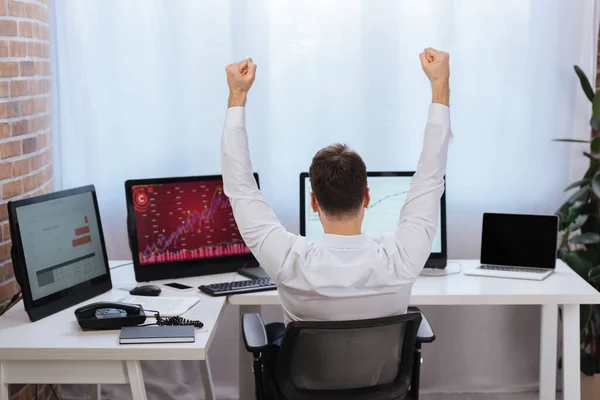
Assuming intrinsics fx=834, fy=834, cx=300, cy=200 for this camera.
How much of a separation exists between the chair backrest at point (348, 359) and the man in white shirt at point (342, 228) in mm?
58

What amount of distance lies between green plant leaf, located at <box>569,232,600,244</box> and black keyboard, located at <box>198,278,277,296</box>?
130 centimetres

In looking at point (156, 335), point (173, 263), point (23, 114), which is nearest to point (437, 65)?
point (156, 335)

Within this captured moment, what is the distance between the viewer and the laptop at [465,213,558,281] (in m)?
3.10

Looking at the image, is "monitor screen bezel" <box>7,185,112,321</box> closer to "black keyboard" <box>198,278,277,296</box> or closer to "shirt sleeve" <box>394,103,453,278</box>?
"black keyboard" <box>198,278,277,296</box>

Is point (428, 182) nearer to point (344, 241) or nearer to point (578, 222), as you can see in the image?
point (344, 241)

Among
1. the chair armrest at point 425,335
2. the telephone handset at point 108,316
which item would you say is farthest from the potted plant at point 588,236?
the telephone handset at point 108,316

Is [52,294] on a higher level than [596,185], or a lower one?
lower

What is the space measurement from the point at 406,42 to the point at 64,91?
149cm

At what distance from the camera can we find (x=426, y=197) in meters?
2.08

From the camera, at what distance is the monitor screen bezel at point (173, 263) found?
9.98 ft

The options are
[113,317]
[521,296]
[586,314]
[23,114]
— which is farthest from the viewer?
[586,314]

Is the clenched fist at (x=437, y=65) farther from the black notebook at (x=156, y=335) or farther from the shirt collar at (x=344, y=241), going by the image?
the black notebook at (x=156, y=335)

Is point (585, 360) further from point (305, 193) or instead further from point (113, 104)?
point (113, 104)

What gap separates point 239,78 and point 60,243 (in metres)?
0.99
